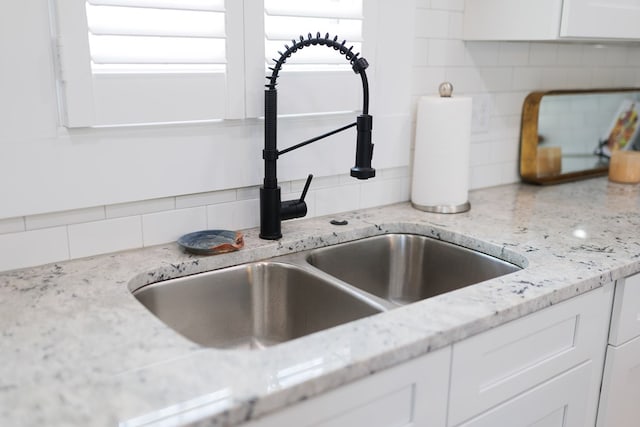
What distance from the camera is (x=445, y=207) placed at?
1738 mm

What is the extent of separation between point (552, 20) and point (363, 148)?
2.37 ft

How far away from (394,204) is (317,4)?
66 centimetres

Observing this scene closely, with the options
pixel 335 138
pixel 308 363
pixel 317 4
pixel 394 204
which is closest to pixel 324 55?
pixel 317 4

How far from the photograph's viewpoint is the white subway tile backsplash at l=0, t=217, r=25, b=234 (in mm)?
1207

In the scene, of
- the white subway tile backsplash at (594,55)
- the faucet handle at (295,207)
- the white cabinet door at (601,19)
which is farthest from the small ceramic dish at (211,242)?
the white subway tile backsplash at (594,55)

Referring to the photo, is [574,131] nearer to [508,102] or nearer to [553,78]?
[553,78]

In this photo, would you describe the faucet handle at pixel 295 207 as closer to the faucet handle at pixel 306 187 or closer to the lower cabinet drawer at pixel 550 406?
the faucet handle at pixel 306 187

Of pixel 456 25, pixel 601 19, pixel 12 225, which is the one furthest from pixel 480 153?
pixel 12 225

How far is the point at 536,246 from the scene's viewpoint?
4.71 ft

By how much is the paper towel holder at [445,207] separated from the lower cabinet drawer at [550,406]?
0.57 meters

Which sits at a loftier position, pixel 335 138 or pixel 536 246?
pixel 335 138

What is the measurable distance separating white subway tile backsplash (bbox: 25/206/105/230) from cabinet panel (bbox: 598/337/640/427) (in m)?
1.21

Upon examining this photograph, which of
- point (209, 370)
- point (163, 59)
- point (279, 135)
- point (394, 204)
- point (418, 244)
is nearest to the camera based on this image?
point (209, 370)

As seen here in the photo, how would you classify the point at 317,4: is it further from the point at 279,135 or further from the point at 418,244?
the point at 418,244
